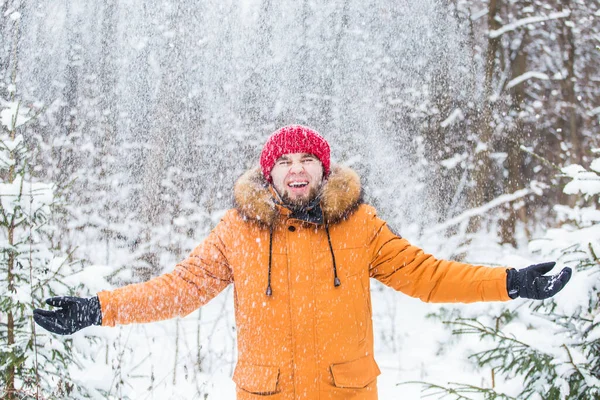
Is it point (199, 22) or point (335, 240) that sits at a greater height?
point (199, 22)

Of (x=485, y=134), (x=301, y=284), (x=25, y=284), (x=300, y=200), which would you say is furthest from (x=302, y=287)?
(x=485, y=134)

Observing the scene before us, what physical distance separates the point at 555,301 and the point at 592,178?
0.63 metres

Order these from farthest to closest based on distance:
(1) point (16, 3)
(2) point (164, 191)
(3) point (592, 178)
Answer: (1) point (16, 3) → (2) point (164, 191) → (3) point (592, 178)

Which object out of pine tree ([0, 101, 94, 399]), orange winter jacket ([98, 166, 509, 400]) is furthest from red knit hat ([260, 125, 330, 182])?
pine tree ([0, 101, 94, 399])

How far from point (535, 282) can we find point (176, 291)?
141 centimetres

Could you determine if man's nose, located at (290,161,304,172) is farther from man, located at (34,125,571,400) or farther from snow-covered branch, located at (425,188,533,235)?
snow-covered branch, located at (425,188,533,235)

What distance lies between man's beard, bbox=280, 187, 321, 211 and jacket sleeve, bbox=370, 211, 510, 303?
0.91 feet

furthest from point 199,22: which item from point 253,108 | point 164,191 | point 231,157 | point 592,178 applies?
point 592,178

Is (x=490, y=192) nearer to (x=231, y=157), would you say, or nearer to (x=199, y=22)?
(x=231, y=157)

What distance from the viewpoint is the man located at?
6.73 ft

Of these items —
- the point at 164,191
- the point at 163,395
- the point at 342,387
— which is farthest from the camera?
the point at 164,191

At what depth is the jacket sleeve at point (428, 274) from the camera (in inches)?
81.4

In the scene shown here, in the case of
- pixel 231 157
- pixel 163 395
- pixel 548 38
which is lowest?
pixel 163 395

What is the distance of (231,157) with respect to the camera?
451 inches
